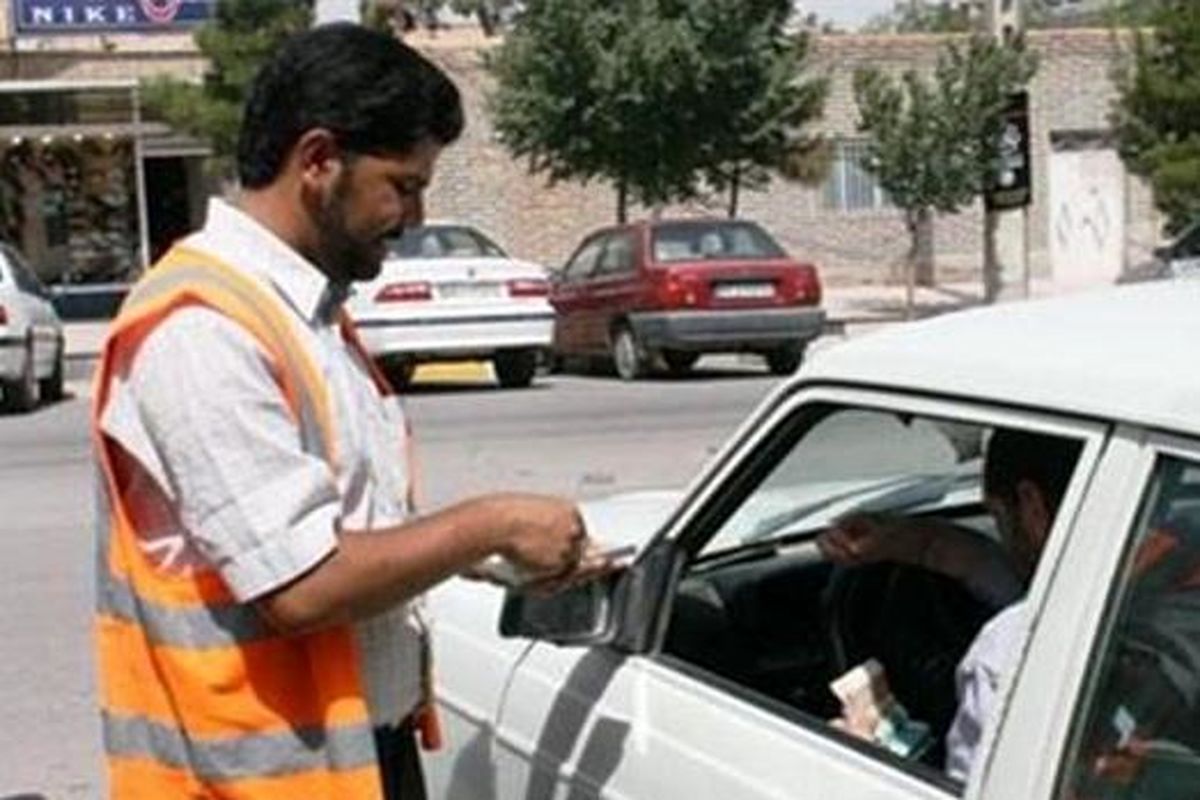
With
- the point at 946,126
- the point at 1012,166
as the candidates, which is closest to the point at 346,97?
the point at 1012,166

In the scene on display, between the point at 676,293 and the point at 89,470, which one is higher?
the point at 676,293

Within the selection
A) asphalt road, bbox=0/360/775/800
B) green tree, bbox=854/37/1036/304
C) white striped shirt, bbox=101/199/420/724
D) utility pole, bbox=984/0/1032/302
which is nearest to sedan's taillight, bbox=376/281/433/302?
asphalt road, bbox=0/360/775/800

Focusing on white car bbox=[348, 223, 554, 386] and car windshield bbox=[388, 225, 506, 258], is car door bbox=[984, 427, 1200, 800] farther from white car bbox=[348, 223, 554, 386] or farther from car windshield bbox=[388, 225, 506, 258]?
car windshield bbox=[388, 225, 506, 258]

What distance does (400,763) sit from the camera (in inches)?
123

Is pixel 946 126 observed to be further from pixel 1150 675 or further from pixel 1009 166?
pixel 1150 675

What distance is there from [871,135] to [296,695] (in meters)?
26.8

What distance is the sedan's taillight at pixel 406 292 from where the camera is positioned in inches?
794

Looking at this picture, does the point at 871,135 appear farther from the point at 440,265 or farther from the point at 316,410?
the point at 316,410

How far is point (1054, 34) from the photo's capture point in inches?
1535

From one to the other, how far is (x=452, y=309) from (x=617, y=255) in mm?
2447

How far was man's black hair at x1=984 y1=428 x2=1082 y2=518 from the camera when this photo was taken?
2658mm

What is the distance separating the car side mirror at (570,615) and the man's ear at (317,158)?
73 cm

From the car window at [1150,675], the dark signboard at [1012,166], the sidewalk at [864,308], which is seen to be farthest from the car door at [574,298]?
the car window at [1150,675]

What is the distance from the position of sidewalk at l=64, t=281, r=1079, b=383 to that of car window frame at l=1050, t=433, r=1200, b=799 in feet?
71.6
